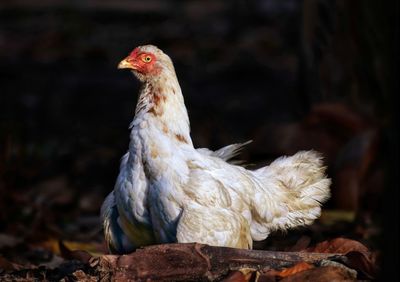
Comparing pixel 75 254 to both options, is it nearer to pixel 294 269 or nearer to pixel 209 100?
pixel 294 269

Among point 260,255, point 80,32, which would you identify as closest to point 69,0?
point 80,32

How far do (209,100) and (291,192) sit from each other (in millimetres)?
8393

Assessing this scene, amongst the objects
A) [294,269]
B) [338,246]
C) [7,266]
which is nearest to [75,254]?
[7,266]

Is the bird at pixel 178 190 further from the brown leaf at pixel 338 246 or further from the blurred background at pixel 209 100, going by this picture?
the blurred background at pixel 209 100

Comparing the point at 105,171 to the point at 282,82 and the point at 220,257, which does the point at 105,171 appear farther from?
the point at 220,257

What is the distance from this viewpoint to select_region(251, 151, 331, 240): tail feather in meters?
6.46

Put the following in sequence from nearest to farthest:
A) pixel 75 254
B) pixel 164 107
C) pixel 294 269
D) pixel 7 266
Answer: pixel 294 269, pixel 164 107, pixel 7 266, pixel 75 254

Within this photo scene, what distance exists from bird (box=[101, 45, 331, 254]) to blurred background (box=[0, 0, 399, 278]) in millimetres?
1044

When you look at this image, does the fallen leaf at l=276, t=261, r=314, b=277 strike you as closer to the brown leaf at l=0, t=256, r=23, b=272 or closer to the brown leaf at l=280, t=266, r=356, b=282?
the brown leaf at l=280, t=266, r=356, b=282

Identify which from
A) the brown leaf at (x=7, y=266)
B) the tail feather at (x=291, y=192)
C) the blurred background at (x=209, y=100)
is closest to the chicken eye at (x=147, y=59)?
the tail feather at (x=291, y=192)

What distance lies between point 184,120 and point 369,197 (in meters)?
4.46

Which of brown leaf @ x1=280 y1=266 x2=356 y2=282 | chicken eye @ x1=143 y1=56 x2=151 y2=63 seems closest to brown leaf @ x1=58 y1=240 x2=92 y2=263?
chicken eye @ x1=143 y1=56 x2=151 y2=63

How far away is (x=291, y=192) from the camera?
6.66 metres

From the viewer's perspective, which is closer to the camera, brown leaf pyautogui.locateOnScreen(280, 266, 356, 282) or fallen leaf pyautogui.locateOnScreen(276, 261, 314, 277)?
brown leaf pyautogui.locateOnScreen(280, 266, 356, 282)
